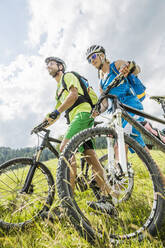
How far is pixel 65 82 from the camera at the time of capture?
10.4 feet

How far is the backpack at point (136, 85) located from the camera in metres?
3.01

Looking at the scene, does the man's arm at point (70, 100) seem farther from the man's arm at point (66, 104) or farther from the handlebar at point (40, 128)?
the handlebar at point (40, 128)

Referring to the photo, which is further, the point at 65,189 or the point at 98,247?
the point at 65,189

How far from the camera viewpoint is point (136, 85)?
10.2 feet

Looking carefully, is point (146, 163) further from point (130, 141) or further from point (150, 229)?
point (150, 229)

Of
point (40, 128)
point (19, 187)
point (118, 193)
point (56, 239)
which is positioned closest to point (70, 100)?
point (40, 128)

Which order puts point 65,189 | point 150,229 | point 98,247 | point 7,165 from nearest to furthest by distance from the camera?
point 98,247 → point 65,189 → point 150,229 → point 7,165

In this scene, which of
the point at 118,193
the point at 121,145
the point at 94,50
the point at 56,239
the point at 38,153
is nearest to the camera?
the point at 56,239

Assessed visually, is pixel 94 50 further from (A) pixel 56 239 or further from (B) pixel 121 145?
(A) pixel 56 239

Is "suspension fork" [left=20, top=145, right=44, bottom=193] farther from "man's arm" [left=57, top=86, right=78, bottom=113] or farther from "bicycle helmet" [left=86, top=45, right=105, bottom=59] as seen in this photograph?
"bicycle helmet" [left=86, top=45, right=105, bottom=59]

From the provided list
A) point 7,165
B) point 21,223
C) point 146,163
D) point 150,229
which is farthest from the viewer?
point 7,165

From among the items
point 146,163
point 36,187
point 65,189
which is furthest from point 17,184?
point 146,163

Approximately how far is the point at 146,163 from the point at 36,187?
6.89ft

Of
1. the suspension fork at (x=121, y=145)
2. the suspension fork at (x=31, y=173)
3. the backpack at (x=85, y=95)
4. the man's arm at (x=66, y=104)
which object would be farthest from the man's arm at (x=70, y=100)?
the suspension fork at (x=121, y=145)
